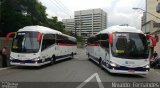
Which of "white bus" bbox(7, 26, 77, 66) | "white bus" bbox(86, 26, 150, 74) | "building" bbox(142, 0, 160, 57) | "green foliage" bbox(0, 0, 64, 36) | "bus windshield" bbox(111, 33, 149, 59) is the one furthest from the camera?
"green foliage" bbox(0, 0, 64, 36)

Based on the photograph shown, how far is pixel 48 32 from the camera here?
23.4m

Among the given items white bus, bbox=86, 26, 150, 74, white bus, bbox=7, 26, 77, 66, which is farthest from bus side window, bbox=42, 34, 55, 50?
white bus, bbox=86, 26, 150, 74

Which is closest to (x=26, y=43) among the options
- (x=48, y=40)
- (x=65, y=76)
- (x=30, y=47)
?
(x=30, y=47)

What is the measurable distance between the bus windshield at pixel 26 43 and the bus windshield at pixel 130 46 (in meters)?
5.88

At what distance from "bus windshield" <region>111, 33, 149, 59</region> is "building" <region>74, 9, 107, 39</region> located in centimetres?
9349

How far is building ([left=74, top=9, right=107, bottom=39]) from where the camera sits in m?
115

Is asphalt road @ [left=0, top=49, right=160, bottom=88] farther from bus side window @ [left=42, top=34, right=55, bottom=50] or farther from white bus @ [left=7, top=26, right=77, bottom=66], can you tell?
bus side window @ [left=42, top=34, right=55, bottom=50]

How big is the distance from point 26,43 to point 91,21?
334 feet

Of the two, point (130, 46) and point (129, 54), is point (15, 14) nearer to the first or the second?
point (130, 46)

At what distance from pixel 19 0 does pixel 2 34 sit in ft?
22.4

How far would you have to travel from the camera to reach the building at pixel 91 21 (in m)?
115

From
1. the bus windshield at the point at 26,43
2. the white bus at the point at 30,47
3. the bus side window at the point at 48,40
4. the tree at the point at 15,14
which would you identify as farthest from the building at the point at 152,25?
the bus windshield at the point at 26,43

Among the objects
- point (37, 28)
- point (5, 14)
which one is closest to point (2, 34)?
point (5, 14)

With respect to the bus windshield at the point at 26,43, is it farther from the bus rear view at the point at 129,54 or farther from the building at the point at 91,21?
the building at the point at 91,21
